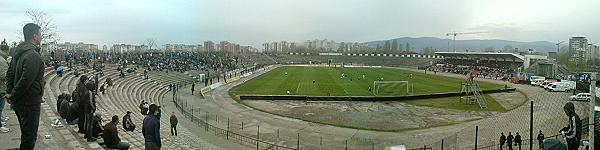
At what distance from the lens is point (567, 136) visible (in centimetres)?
728

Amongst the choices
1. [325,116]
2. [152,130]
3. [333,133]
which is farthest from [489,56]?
[152,130]

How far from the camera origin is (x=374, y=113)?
27188mm

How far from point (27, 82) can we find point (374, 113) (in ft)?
80.1

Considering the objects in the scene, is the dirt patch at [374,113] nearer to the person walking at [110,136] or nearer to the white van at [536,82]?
the person walking at [110,136]

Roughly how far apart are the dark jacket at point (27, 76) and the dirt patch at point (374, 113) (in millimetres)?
18842

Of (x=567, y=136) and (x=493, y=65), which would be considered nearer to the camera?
(x=567, y=136)

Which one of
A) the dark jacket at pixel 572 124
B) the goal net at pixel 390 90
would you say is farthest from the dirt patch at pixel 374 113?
the dark jacket at pixel 572 124

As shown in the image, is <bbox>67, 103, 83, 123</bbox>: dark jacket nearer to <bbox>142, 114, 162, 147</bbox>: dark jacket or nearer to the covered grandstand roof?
<bbox>142, 114, 162, 147</bbox>: dark jacket

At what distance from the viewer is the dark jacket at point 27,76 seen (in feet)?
16.8

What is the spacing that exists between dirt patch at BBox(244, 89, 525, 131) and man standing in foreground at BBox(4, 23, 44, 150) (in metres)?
18.7

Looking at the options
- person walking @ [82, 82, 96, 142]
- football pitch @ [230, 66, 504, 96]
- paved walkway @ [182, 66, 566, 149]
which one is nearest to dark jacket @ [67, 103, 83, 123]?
person walking @ [82, 82, 96, 142]

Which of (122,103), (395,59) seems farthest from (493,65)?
(122,103)

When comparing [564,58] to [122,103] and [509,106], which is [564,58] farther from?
[122,103]

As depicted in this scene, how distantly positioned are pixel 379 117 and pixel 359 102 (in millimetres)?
7536
